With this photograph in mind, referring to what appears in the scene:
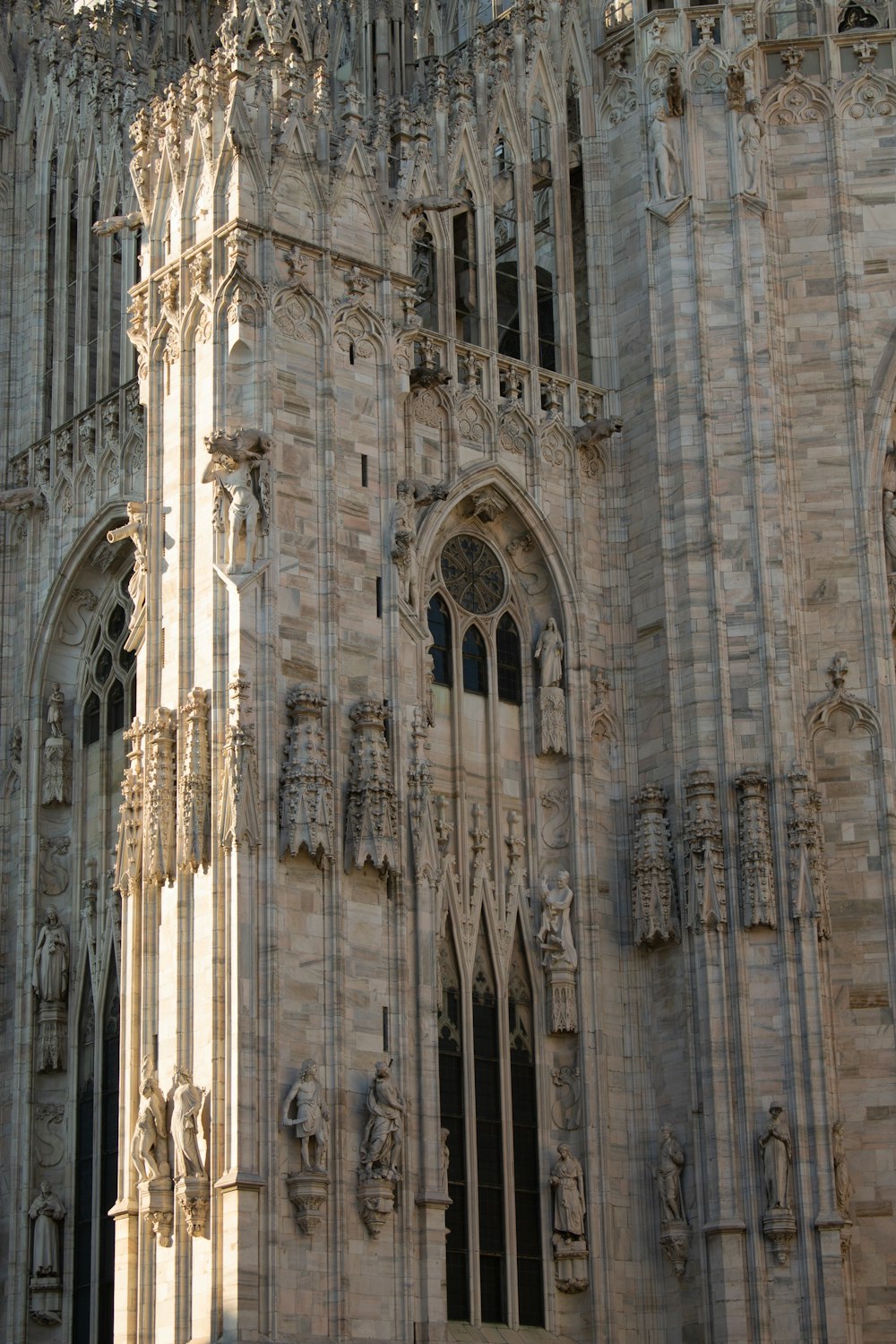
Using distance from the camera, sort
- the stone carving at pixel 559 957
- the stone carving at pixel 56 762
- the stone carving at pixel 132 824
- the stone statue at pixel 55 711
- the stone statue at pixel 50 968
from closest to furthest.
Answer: the stone carving at pixel 132 824
the stone carving at pixel 559 957
the stone statue at pixel 50 968
the stone carving at pixel 56 762
the stone statue at pixel 55 711

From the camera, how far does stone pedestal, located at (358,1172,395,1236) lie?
31.2 metres

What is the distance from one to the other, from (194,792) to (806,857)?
8.77 metres

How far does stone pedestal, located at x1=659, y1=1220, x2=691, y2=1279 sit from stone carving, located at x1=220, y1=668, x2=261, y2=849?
26.3 feet

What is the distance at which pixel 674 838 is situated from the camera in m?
36.5

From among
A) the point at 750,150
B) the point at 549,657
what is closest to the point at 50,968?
the point at 549,657

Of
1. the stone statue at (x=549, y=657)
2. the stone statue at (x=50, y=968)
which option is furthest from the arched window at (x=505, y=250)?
the stone statue at (x=50, y=968)

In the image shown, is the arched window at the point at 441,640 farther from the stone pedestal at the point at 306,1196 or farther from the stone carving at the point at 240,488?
the stone pedestal at the point at 306,1196

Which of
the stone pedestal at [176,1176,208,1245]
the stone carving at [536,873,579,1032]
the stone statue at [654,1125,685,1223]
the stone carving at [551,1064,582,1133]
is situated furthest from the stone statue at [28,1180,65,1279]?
the stone statue at [654,1125,685,1223]

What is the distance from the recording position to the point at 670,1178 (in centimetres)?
3503

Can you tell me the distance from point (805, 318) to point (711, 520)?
4.16m

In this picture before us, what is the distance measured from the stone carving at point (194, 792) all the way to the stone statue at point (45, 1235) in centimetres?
609

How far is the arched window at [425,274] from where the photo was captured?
125 ft

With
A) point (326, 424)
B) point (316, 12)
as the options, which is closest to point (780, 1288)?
point (326, 424)

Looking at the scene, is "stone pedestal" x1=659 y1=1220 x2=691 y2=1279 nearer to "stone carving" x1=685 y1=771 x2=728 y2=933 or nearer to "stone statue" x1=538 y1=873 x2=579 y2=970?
"stone statue" x1=538 y1=873 x2=579 y2=970
